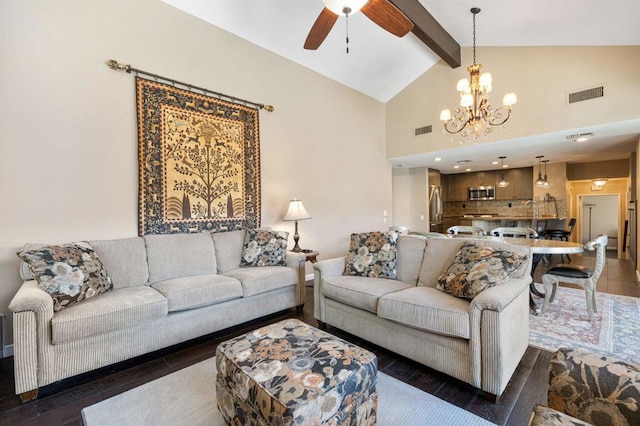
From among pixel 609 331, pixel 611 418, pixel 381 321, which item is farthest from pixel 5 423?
pixel 609 331

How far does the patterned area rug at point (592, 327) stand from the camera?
8.46 ft

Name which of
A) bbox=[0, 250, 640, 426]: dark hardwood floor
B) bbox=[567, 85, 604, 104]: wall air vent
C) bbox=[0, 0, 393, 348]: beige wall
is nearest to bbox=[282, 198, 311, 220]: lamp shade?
bbox=[0, 0, 393, 348]: beige wall

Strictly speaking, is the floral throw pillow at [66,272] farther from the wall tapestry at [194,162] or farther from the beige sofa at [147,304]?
the wall tapestry at [194,162]

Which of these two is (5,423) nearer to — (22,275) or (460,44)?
(22,275)

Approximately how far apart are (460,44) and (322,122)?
8.54 feet

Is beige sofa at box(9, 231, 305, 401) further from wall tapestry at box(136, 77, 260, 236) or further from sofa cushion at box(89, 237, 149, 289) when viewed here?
wall tapestry at box(136, 77, 260, 236)

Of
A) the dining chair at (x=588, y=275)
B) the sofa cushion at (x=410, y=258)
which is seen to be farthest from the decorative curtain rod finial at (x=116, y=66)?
the dining chair at (x=588, y=275)

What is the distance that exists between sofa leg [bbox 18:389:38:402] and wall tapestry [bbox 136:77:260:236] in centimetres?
160

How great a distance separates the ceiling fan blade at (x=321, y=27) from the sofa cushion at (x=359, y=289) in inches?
95.2

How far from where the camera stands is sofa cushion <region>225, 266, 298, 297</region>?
3.04m

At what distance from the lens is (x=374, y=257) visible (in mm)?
3055

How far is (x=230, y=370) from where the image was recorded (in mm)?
1561

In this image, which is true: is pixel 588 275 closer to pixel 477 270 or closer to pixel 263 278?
pixel 477 270

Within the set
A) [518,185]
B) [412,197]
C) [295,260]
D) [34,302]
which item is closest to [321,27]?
[295,260]
